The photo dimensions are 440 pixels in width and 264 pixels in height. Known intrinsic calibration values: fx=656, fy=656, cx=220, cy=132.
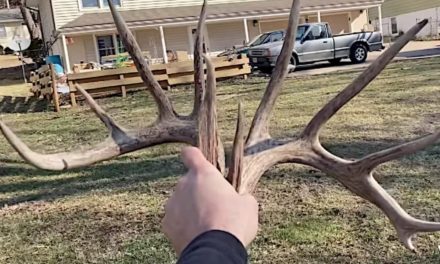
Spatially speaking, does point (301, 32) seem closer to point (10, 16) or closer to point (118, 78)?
point (118, 78)

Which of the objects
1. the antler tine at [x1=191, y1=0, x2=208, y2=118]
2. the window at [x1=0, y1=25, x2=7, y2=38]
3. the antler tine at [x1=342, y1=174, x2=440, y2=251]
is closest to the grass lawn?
the antler tine at [x1=342, y1=174, x2=440, y2=251]

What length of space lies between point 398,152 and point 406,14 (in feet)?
142

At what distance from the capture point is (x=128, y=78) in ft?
58.2

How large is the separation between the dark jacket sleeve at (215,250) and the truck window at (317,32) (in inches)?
868

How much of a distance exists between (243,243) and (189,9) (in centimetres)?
2885

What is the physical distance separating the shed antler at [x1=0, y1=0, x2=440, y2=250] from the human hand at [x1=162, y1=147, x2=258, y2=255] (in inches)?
36.1

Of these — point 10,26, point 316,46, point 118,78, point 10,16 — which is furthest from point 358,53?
point 10,26

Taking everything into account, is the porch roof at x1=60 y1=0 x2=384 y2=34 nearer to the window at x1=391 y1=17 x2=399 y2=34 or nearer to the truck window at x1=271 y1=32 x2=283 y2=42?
the truck window at x1=271 y1=32 x2=283 y2=42

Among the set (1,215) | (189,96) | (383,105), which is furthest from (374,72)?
(189,96)

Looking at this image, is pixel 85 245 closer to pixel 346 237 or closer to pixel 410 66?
pixel 346 237

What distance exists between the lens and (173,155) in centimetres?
879

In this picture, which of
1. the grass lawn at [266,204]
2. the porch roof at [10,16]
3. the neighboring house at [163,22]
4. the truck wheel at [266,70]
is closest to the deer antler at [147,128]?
the grass lawn at [266,204]

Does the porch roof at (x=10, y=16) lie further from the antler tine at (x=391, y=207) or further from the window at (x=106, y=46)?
the antler tine at (x=391, y=207)

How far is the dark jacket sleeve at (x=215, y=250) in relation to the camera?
1.48 m
